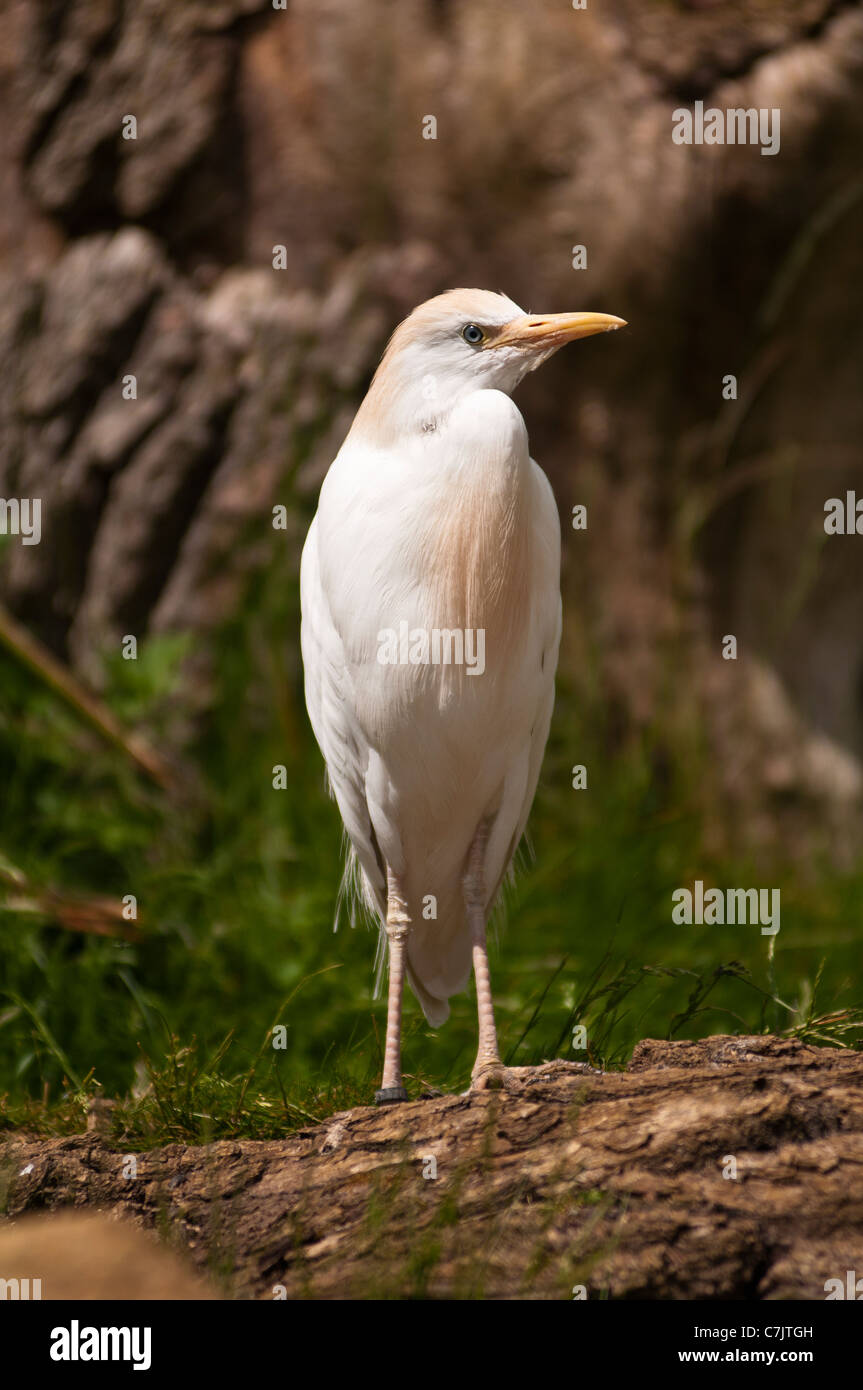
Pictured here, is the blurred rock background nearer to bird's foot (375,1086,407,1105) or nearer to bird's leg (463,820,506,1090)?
bird's leg (463,820,506,1090)

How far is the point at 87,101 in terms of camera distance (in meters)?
5.95

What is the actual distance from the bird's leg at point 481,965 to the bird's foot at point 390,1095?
0.17m

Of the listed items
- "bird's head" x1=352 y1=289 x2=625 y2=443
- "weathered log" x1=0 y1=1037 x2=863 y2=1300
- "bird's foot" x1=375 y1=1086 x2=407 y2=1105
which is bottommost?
"weathered log" x1=0 y1=1037 x2=863 y2=1300

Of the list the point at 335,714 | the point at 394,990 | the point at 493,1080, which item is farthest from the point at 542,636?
the point at 493,1080

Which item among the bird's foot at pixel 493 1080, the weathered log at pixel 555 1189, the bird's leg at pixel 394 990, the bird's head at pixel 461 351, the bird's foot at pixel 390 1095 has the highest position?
the bird's head at pixel 461 351

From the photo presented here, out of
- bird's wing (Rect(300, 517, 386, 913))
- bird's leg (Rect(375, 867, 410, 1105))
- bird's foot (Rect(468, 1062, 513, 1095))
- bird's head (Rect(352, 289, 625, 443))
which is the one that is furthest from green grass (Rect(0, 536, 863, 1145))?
bird's head (Rect(352, 289, 625, 443))

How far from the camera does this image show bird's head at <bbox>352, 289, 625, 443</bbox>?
291cm

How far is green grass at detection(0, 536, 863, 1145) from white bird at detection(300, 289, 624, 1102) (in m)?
0.60

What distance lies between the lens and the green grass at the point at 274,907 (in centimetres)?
388

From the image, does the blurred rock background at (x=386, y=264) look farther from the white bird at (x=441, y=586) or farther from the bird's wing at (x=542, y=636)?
the white bird at (x=441, y=586)

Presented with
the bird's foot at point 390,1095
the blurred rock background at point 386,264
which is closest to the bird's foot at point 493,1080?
the bird's foot at point 390,1095

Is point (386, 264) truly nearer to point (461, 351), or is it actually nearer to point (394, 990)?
point (461, 351)

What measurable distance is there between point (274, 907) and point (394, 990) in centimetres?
187

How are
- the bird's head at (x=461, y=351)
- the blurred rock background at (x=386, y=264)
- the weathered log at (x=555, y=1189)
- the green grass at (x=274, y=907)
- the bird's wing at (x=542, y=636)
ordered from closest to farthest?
the weathered log at (x=555, y=1189) < the bird's head at (x=461, y=351) < the bird's wing at (x=542, y=636) < the green grass at (x=274, y=907) < the blurred rock background at (x=386, y=264)
